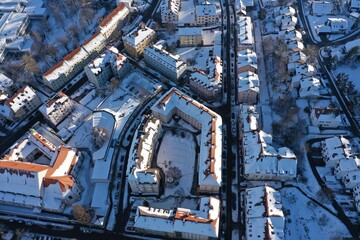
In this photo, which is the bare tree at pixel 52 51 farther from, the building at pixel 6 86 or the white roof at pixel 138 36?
the white roof at pixel 138 36

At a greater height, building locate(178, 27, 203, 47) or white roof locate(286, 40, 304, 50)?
building locate(178, 27, 203, 47)

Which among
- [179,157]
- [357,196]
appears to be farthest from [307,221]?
[179,157]

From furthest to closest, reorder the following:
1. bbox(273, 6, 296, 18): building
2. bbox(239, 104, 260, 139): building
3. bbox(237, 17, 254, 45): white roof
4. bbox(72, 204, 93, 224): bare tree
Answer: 1. bbox(273, 6, 296, 18): building
2. bbox(237, 17, 254, 45): white roof
3. bbox(239, 104, 260, 139): building
4. bbox(72, 204, 93, 224): bare tree

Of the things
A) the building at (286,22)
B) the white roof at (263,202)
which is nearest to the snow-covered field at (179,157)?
the white roof at (263,202)

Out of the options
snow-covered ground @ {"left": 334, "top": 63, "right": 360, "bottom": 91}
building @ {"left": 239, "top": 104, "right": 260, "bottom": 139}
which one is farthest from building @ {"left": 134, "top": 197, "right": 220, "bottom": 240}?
snow-covered ground @ {"left": 334, "top": 63, "right": 360, "bottom": 91}

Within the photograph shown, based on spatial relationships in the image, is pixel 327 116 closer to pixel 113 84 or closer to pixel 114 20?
A: pixel 113 84

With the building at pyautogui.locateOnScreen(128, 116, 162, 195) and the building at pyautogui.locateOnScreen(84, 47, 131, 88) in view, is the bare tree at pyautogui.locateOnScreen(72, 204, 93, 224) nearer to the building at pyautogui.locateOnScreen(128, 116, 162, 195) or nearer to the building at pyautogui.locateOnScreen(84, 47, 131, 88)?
the building at pyautogui.locateOnScreen(128, 116, 162, 195)
